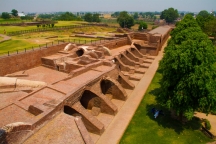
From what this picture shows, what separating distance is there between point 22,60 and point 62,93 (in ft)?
34.9

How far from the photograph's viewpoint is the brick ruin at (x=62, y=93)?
10250 mm

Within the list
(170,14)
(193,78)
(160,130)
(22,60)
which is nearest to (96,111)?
(160,130)

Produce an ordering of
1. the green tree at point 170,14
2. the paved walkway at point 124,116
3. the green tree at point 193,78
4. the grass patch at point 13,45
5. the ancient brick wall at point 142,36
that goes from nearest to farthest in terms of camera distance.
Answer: the green tree at point 193,78
the paved walkway at point 124,116
the grass patch at point 13,45
the ancient brick wall at point 142,36
the green tree at point 170,14

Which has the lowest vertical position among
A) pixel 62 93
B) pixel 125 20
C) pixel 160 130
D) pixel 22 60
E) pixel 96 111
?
pixel 160 130

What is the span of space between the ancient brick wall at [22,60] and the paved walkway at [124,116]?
12413mm

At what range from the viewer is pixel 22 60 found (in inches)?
866

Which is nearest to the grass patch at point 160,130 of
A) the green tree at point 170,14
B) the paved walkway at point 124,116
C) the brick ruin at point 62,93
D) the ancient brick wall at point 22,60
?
the paved walkway at point 124,116

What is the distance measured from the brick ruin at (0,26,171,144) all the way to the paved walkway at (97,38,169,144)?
414 millimetres

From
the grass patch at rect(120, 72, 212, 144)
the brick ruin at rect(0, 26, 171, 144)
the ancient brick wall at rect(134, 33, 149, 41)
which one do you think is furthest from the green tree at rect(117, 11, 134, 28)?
the grass patch at rect(120, 72, 212, 144)

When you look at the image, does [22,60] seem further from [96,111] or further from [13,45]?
[96,111]

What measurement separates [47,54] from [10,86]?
9.19 metres

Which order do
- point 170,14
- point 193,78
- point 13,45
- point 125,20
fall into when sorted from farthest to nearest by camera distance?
point 170,14, point 125,20, point 13,45, point 193,78

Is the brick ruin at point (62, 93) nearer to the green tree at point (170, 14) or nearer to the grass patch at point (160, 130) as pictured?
the grass patch at point (160, 130)

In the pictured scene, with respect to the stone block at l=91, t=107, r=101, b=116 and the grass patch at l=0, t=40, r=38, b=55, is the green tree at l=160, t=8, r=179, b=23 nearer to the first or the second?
the grass patch at l=0, t=40, r=38, b=55
